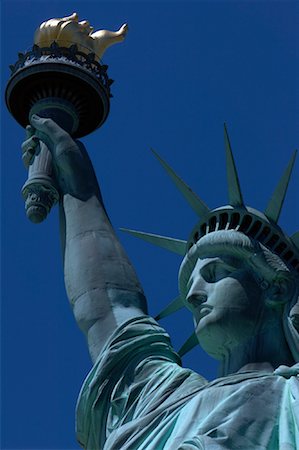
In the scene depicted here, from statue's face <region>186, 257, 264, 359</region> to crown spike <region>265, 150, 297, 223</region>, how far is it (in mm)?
514

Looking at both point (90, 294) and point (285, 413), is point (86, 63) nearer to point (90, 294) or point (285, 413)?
point (90, 294)

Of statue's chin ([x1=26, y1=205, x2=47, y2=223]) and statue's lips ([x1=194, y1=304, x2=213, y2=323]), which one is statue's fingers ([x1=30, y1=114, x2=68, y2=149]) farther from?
statue's lips ([x1=194, y1=304, x2=213, y2=323])

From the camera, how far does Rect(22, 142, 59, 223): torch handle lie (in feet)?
45.1

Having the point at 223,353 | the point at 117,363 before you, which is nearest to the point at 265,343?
the point at 223,353

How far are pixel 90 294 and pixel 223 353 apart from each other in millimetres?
1548

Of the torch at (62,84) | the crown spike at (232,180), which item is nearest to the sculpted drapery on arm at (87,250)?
the torch at (62,84)

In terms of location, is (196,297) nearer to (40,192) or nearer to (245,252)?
(245,252)

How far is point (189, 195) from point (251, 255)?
0.83m

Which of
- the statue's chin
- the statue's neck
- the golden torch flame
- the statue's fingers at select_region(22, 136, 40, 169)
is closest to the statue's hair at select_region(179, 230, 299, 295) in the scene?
the statue's neck

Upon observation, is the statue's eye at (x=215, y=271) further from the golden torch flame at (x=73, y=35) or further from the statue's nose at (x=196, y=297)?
the golden torch flame at (x=73, y=35)

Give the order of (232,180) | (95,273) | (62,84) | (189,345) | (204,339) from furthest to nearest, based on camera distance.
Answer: (62,84) → (95,273) → (189,345) → (232,180) → (204,339)

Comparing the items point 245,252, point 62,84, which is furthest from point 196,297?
point 62,84

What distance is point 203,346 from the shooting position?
11773mm

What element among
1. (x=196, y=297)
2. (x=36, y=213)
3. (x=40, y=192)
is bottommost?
(x=196, y=297)
